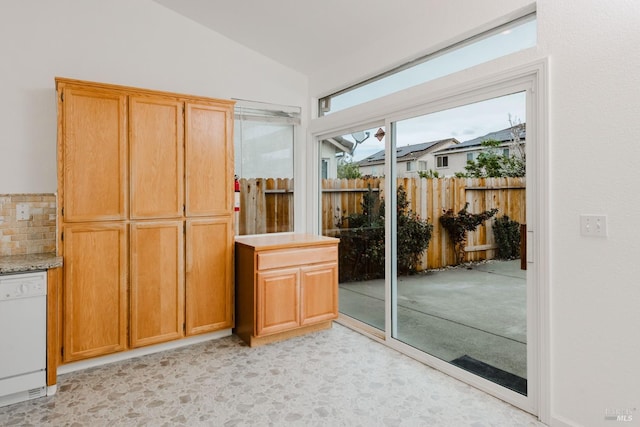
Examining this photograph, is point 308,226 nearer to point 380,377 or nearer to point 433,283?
point 433,283

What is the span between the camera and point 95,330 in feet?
9.50

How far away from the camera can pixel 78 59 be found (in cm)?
314

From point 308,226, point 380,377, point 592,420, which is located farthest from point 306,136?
point 592,420

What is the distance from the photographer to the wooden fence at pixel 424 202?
2.62 meters

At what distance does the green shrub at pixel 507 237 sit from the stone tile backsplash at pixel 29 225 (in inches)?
136

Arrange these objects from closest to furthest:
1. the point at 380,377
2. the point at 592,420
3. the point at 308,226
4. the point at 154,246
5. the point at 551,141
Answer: the point at 592,420 → the point at 551,141 → the point at 380,377 → the point at 154,246 → the point at 308,226

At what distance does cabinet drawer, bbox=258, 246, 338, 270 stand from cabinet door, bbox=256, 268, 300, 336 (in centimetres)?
6

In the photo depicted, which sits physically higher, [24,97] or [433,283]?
[24,97]

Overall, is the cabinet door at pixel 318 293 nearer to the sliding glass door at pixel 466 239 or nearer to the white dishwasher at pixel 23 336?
the sliding glass door at pixel 466 239

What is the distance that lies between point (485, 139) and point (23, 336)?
341 cm

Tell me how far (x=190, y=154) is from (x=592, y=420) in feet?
10.9

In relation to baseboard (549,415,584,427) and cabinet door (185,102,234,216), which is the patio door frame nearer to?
baseboard (549,415,584,427)

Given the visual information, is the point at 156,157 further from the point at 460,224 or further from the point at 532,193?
the point at 532,193

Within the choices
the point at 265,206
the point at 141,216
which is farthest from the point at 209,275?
the point at 265,206
